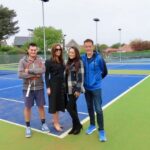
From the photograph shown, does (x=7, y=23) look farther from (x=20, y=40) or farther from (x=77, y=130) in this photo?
(x=77, y=130)

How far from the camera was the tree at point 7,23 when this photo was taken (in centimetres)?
4971

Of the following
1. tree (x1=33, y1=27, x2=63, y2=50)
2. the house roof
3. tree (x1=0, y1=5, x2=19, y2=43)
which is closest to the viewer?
tree (x1=0, y1=5, x2=19, y2=43)

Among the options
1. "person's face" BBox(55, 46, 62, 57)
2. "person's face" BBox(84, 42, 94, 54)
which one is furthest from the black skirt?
"person's face" BBox(84, 42, 94, 54)

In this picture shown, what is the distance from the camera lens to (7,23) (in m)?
50.2

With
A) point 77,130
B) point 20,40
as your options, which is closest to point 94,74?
point 77,130

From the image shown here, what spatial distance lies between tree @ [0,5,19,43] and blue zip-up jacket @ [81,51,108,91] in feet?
152

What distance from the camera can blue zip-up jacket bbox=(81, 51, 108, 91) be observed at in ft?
16.4

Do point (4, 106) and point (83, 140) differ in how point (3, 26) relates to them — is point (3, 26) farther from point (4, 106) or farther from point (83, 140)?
point (83, 140)

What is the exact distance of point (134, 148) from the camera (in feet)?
14.9

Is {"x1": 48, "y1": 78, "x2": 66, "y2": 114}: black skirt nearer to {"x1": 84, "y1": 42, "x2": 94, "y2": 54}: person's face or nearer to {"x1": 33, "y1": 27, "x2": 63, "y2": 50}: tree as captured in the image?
{"x1": 84, "y1": 42, "x2": 94, "y2": 54}: person's face

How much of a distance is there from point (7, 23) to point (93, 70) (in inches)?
1875

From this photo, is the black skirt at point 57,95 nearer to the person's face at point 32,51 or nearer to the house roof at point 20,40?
the person's face at point 32,51

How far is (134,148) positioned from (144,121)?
5.23ft

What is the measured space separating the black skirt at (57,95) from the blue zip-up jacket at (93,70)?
1.63 feet
